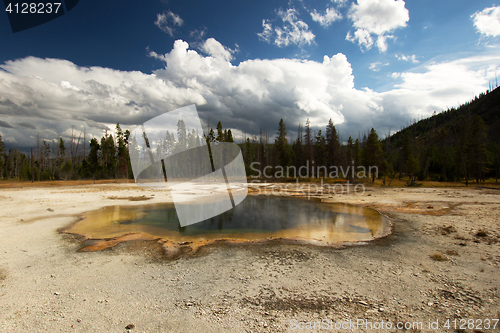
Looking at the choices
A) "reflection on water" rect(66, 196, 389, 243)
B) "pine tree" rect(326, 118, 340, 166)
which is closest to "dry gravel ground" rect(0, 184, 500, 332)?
"reflection on water" rect(66, 196, 389, 243)

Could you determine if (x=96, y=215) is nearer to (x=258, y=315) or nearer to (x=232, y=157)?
→ (x=258, y=315)

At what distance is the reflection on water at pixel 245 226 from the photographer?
40.4 feet

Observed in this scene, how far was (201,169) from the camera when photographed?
7650 centimetres

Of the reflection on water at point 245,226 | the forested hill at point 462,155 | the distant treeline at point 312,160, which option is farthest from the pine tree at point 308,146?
the reflection on water at point 245,226

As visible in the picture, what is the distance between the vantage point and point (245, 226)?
15125 mm

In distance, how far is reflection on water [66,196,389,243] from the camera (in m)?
12.3

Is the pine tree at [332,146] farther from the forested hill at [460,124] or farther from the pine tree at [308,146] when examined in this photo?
the forested hill at [460,124]

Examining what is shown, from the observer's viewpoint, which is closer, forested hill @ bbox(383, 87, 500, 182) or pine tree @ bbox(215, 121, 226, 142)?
forested hill @ bbox(383, 87, 500, 182)

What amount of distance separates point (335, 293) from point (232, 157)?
212 ft

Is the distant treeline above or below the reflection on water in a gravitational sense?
above

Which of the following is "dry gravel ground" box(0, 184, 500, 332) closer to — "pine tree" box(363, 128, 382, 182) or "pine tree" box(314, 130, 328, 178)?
"pine tree" box(363, 128, 382, 182)

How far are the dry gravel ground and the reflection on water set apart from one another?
2.05 m

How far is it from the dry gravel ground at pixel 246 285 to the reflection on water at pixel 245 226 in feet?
6.74

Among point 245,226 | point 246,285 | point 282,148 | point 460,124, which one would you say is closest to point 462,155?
point 282,148
